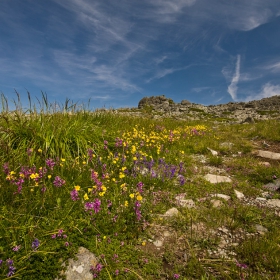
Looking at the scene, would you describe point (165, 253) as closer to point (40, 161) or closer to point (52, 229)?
point (52, 229)

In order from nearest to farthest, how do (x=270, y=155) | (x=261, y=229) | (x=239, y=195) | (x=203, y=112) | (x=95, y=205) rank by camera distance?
(x=95, y=205)
(x=261, y=229)
(x=239, y=195)
(x=270, y=155)
(x=203, y=112)

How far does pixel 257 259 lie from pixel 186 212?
1493 millimetres

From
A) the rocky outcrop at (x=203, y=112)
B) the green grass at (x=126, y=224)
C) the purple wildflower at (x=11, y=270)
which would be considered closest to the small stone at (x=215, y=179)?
the green grass at (x=126, y=224)

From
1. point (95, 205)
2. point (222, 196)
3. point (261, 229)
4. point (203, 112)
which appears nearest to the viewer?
point (95, 205)

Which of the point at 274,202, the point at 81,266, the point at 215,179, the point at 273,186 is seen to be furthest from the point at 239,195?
the point at 81,266

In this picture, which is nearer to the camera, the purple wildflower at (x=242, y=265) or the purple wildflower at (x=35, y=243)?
the purple wildflower at (x=35, y=243)

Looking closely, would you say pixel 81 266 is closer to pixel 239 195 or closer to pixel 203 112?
pixel 239 195

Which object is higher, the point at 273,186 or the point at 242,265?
the point at 273,186

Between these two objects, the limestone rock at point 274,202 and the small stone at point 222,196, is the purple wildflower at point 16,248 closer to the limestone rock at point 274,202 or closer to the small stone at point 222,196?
the small stone at point 222,196

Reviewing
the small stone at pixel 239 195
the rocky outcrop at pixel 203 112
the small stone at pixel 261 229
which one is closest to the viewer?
the small stone at pixel 261 229

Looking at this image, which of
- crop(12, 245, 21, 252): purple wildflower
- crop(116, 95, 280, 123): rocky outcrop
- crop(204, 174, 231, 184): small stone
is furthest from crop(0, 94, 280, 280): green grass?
crop(116, 95, 280, 123): rocky outcrop

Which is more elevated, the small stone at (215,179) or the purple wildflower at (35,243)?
the small stone at (215,179)

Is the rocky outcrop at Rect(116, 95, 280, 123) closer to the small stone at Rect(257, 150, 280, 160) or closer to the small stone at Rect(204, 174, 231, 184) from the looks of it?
the small stone at Rect(257, 150, 280, 160)

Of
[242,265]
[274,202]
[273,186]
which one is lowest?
[242,265]
